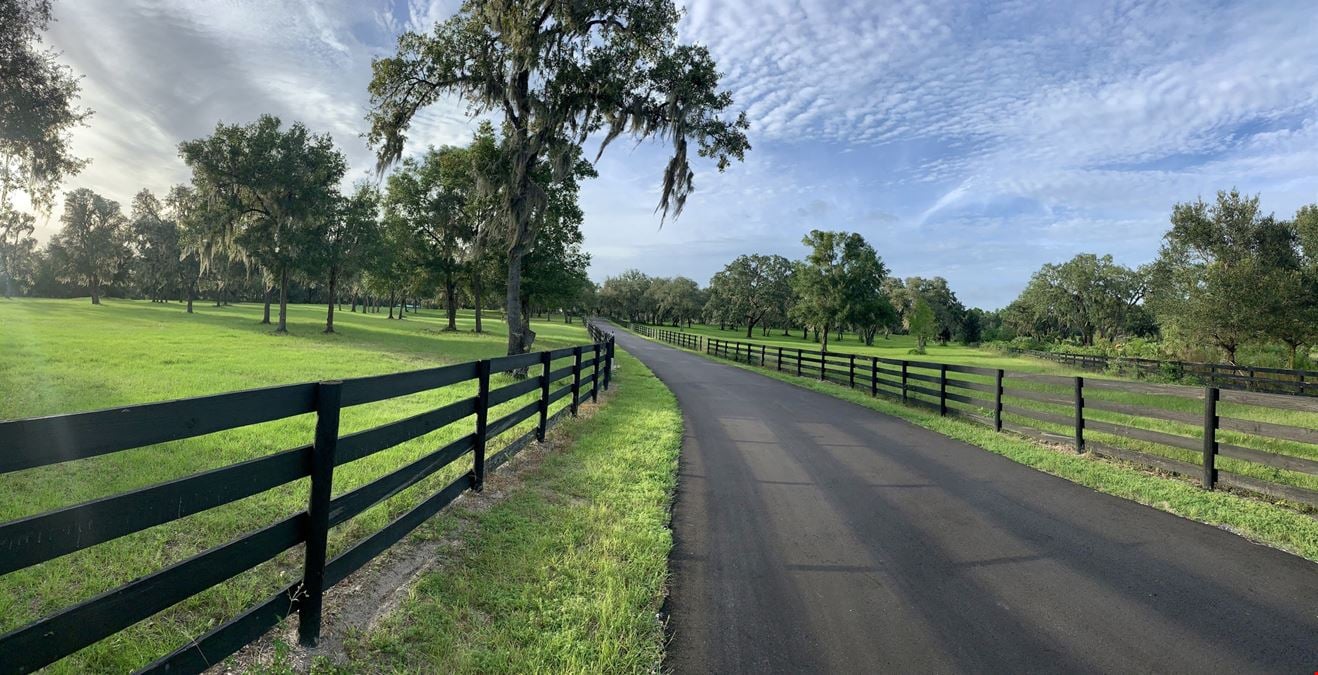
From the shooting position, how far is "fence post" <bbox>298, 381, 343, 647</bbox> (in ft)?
9.31

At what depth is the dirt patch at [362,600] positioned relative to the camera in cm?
265

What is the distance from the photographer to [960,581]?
379cm

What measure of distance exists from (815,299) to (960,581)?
1559 inches

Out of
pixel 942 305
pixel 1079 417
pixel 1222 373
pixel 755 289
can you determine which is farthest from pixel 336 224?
pixel 942 305

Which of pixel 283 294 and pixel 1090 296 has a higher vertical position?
pixel 1090 296

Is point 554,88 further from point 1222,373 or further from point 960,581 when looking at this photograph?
point 1222,373

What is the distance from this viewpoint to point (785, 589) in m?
3.63

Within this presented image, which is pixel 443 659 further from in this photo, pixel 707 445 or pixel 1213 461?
pixel 1213 461

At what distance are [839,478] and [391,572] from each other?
15.3 ft

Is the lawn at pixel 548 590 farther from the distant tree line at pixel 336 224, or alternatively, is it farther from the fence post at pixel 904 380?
the distant tree line at pixel 336 224

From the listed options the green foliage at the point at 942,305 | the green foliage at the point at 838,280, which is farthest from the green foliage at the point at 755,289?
the green foliage at the point at 838,280

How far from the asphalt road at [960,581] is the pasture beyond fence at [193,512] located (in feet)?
6.68

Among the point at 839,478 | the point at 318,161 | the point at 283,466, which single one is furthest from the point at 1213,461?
the point at 318,161

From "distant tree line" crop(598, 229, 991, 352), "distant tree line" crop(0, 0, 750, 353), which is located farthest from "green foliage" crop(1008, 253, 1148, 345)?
"distant tree line" crop(0, 0, 750, 353)
